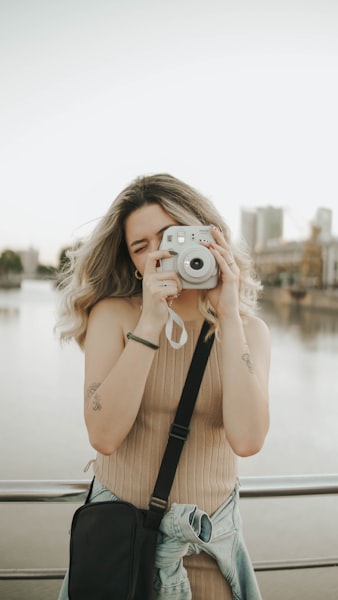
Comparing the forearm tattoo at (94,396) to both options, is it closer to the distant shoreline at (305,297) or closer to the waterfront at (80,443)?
the waterfront at (80,443)

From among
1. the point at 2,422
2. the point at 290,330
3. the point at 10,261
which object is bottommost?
the point at 2,422

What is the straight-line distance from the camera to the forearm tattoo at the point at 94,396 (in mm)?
976

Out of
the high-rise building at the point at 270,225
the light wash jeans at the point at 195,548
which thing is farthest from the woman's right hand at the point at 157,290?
the high-rise building at the point at 270,225

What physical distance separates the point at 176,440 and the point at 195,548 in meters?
0.21

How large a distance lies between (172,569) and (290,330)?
41793 mm

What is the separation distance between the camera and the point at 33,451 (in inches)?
601

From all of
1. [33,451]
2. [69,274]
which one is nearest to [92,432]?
[69,274]

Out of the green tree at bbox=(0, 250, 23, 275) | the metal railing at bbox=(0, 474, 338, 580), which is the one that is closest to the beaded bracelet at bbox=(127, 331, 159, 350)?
the metal railing at bbox=(0, 474, 338, 580)

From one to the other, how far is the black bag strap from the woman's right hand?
118 mm

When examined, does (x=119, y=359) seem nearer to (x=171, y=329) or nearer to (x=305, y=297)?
(x=171, y=329)

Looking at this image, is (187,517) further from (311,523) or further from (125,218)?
(311,523)

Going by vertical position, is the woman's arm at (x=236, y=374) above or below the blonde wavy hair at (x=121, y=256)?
below

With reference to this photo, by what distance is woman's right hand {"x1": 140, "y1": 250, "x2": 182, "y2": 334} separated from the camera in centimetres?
100

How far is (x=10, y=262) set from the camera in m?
88.0
